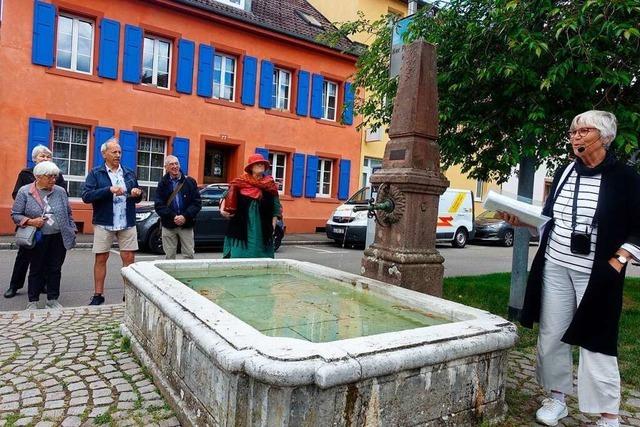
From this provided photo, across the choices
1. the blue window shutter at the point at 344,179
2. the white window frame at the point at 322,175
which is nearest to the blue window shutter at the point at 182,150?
the white window frame at the point at 322,175

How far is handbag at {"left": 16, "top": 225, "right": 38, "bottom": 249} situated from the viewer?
5500 mm

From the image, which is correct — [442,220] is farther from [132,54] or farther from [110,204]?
[110,204]

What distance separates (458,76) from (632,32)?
6.37 ft

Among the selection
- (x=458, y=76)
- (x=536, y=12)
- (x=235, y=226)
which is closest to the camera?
(x=536, y=12)

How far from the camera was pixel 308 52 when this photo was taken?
17.6 meters

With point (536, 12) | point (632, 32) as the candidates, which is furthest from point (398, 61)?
point (632, 32)

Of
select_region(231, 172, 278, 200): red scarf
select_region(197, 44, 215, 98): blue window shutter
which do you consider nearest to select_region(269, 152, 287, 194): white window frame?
select_region(197, 44, 215, 98): blue window shutter

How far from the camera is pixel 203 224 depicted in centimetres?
→ 1140

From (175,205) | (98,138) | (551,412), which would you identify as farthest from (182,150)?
(551,412)

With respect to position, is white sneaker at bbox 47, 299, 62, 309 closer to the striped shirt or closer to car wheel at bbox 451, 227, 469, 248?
the striped shirt

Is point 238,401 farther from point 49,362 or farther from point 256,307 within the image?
point 49,362

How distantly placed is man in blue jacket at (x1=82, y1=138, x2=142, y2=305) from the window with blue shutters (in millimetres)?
11306

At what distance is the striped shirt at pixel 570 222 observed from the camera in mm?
2941

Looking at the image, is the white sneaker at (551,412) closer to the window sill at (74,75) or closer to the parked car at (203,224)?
the parked car at (203,224)
